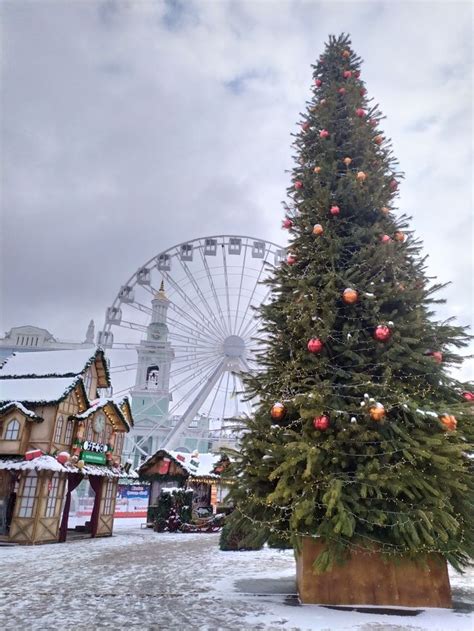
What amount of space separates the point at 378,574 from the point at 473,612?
1.08 metres

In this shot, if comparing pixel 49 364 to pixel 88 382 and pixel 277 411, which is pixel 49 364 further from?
pixel 277 411

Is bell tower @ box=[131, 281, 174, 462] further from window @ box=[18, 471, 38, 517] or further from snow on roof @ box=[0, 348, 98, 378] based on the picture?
window @ box=[18, 471, 38, 517]

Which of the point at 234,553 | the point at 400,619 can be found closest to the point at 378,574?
the point at 400,619

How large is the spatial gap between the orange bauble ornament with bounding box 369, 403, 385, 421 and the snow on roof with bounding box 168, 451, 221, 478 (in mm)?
17638

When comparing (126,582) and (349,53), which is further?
(349,53)

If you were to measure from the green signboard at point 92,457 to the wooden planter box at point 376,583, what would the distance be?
11.1 metres

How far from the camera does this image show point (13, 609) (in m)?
5.08

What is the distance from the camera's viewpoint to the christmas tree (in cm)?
495

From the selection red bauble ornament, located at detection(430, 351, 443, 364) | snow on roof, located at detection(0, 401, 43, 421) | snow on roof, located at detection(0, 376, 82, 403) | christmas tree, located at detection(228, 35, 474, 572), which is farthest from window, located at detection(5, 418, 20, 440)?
red bauble ornament, located at detection(430, 351, 443, 364)

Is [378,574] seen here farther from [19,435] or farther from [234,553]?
[19,435]

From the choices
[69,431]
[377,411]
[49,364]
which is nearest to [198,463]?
[69,431]

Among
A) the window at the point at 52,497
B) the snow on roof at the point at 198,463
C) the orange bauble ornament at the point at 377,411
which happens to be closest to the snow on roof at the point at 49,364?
the window at the point at 52,497

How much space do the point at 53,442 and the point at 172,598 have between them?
9415 mm

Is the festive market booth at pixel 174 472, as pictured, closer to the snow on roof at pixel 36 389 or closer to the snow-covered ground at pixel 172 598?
the snow on roof at pixel 36 389
